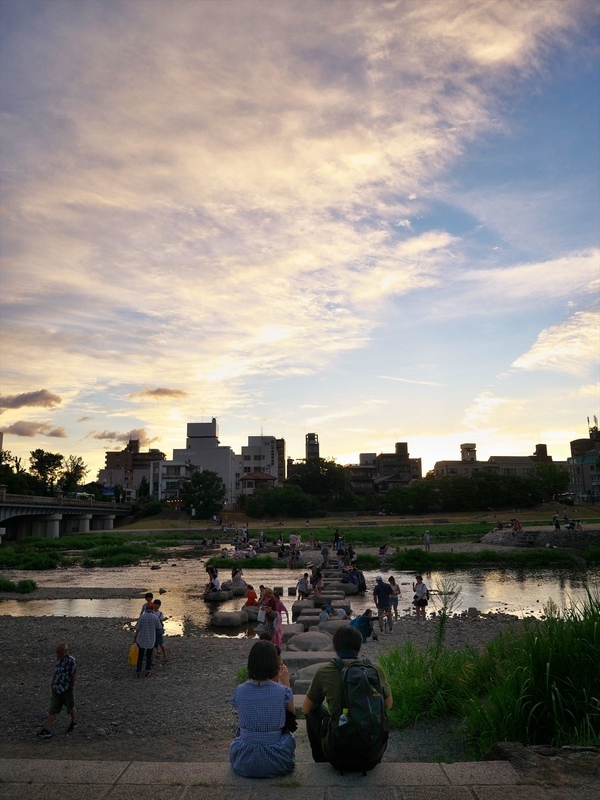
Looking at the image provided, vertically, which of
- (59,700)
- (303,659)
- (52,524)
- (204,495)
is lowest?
(303,659)

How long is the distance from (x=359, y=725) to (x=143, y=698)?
8452 mm

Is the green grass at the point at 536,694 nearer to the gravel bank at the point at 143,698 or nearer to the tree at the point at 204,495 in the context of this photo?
the gravel bank at the point at 143,698

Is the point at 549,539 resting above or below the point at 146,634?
below

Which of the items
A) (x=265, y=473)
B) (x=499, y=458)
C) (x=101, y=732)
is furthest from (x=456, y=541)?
(x=499, y=458)

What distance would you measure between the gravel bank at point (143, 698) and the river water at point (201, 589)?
391cm

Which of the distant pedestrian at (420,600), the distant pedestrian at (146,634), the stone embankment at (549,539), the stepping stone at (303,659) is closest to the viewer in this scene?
the stepping stone at (303,659)

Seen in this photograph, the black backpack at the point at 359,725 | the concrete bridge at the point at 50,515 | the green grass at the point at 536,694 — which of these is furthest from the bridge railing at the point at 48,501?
the black backpack at the point at 359,725

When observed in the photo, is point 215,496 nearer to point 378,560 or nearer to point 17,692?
point 378,560

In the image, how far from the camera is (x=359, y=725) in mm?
5566

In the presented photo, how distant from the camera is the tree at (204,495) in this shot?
101500 millimetres

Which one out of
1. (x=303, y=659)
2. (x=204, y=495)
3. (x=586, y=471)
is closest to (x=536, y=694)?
(x=303, y=659)

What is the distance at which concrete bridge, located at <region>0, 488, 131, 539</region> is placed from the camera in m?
69.4

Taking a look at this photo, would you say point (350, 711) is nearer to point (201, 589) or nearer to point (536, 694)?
point (536, 694)

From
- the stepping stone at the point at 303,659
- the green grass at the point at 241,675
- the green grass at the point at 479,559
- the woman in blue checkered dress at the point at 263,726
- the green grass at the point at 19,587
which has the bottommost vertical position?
the green grass at the point at 479,559
